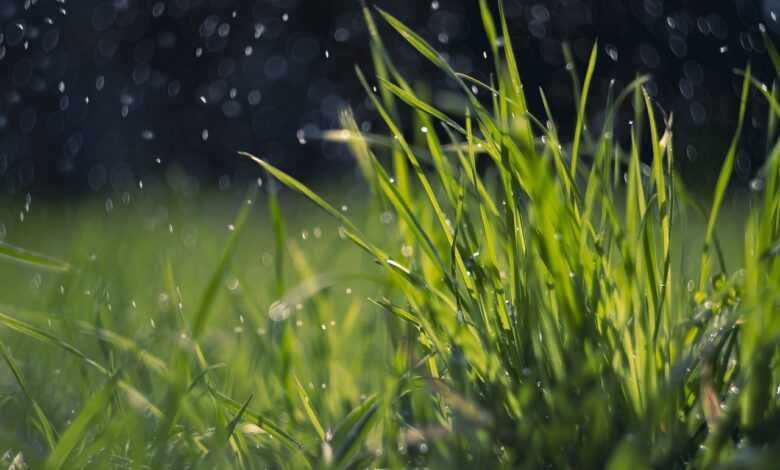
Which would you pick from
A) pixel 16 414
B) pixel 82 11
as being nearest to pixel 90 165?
pixel 82 11

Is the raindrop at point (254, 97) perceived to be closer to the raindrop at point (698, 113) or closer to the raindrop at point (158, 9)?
the raindrop at point (158, 9)

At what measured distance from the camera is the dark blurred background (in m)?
4.42

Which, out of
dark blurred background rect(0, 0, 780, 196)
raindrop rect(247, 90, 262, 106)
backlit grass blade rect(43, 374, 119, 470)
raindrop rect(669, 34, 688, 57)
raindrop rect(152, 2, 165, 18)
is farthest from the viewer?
raindrop rect(247, 90, 262, 106)

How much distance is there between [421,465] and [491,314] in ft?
Answer: 0.46

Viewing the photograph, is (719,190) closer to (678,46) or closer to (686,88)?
(678,46)

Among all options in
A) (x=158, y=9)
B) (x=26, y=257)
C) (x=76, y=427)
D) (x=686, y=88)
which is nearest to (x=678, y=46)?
(x=686, y=88)

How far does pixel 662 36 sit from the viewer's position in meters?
4.52

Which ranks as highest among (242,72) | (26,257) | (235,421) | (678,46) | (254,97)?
(26,257)

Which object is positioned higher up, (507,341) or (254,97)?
(507,341)

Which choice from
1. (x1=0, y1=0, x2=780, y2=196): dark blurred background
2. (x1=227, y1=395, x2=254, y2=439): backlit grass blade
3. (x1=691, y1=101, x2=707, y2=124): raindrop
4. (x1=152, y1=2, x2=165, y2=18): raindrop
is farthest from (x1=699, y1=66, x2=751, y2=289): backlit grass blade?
(x1=152, y1=2, x2=165, y2=18): raindrop

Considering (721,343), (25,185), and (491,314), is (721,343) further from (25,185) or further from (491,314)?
(25,185)

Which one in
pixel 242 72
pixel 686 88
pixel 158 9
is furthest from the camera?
pixel 242 72

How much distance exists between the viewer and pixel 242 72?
591cm

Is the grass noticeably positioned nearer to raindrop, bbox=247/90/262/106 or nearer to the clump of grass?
the clump of grass
